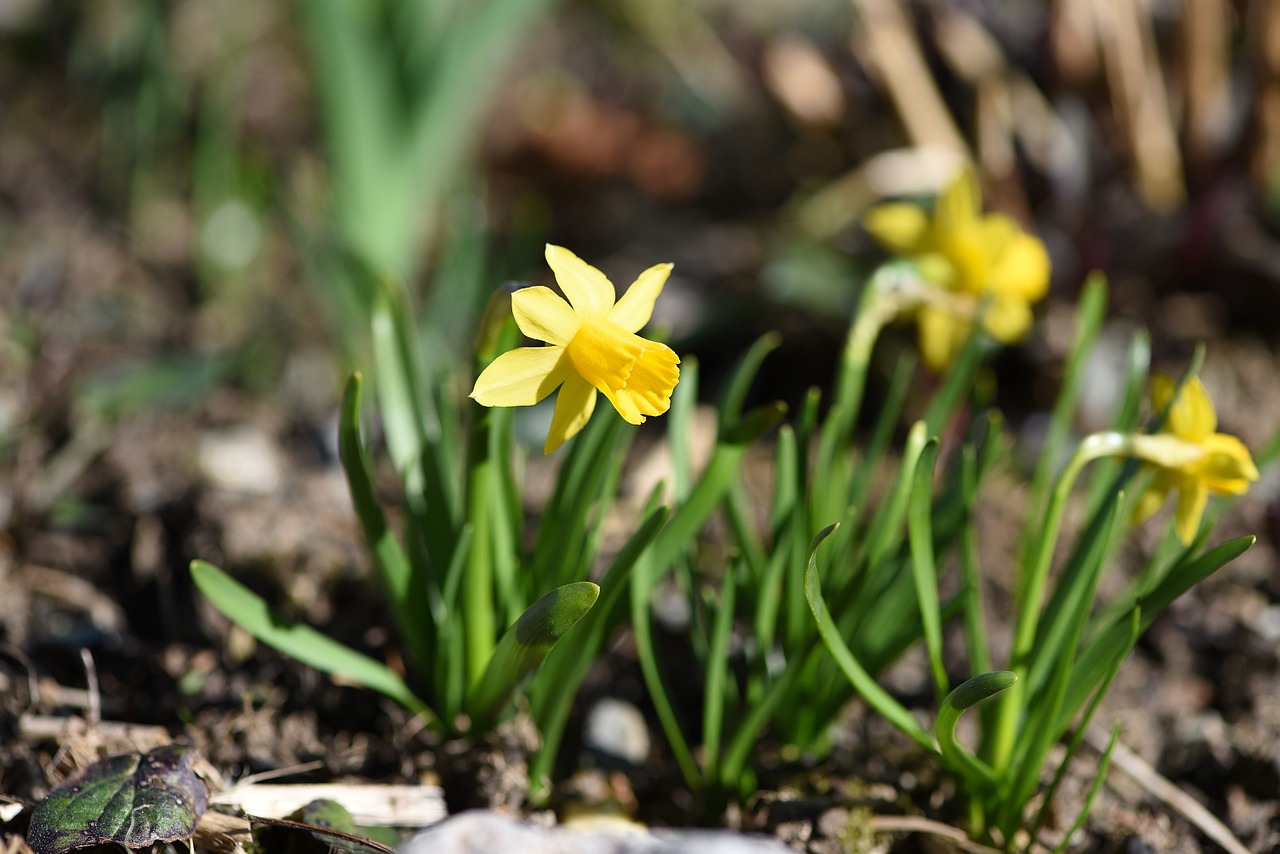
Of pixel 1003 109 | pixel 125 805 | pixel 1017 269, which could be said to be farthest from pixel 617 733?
pixel 1003 109

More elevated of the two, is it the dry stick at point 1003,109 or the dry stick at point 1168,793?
the dry stick at point 1003,109

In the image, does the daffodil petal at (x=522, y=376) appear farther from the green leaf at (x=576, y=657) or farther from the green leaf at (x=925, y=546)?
the green leaf at (x=925, y=546)

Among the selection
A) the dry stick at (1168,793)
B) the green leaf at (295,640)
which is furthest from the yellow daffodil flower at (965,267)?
the green leaf at (295,640)

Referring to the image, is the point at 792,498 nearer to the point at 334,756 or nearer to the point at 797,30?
the point at 334,756

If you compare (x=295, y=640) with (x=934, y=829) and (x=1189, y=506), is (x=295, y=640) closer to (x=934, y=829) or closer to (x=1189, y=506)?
(x=934, y=829)

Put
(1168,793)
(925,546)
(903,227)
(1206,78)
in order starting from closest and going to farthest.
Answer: (925,546), (1168,793), (903,227), (1206,78)

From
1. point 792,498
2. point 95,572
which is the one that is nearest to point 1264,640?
point 792,498
